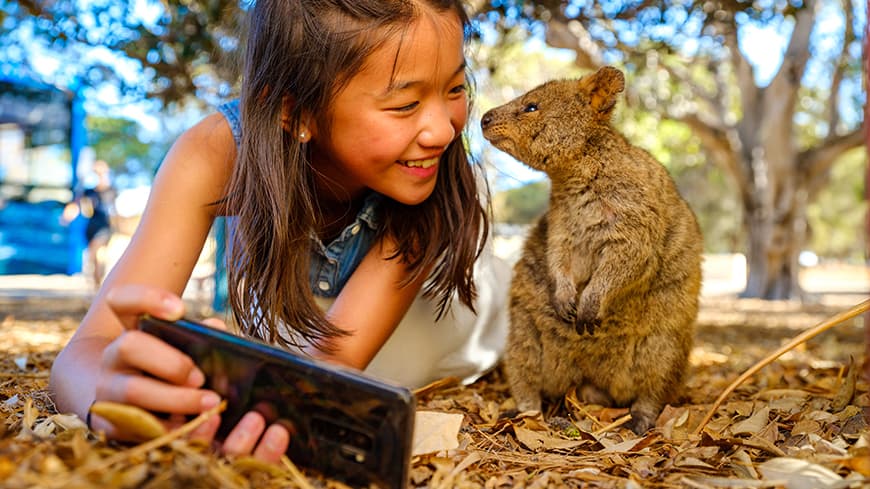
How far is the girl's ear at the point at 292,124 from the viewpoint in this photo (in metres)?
2.15

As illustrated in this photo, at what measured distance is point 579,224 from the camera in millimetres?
2328

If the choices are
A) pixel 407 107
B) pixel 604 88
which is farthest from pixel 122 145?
pixel 407 107

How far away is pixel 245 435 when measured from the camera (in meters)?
1.22

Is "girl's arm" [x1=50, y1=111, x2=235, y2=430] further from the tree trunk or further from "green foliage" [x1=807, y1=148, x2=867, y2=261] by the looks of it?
"green foliage" [x1=807, y1=148, x2=867, y2=261]

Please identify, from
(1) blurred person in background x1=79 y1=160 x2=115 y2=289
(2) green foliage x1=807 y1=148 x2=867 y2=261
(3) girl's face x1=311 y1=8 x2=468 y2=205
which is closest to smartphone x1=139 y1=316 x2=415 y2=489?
(3) girl's face x1=311 y1=8 x2=468 y2=205

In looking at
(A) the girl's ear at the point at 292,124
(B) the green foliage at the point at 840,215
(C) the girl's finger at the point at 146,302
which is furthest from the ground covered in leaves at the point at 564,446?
(B) the green foliage at the point at 840,215

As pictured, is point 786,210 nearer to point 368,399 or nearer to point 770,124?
point 770,124

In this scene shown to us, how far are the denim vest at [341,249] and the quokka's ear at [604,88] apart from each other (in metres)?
0.81

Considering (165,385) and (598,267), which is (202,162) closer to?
(165,385)

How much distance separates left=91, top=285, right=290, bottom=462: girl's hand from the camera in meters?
1.21

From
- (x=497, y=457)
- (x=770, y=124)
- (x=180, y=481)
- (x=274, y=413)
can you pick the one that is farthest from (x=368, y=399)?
(x=770, y=124)

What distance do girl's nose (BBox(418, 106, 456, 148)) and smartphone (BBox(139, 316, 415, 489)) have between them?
98cm

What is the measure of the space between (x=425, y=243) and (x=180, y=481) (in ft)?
5.03

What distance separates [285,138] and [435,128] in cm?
48
